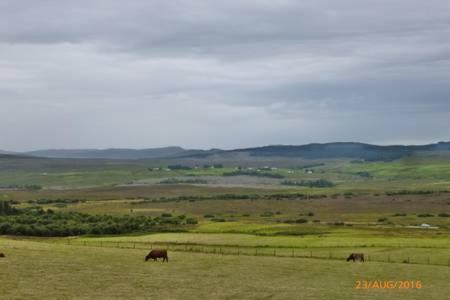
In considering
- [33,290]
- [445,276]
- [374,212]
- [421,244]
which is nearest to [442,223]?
[374,212]

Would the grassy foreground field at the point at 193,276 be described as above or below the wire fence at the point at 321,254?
above

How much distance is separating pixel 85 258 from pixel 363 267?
21.1 m

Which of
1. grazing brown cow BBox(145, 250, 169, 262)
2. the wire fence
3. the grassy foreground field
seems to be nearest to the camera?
the grassy foreground field

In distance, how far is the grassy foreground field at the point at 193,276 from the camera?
39.1 meters

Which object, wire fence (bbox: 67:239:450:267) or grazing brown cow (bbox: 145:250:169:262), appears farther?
wire fence (bbox: 67:239:450:267)

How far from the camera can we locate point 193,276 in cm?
4550

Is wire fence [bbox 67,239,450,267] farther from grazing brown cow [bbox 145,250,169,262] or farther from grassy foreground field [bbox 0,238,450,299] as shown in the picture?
grazing brown cow [bbox 145,250,169,262]

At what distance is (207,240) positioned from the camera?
81.2 metres

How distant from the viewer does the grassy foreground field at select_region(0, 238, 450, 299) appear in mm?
39062

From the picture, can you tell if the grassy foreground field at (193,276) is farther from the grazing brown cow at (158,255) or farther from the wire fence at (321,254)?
the wire fence at (321,254)

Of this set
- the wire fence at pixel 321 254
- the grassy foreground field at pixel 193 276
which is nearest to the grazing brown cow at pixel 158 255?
the grassy foreground field at pixel 193 276

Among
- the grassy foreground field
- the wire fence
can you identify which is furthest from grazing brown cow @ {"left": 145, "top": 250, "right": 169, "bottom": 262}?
the wire fence

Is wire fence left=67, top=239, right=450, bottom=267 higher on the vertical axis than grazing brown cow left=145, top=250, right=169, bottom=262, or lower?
lower

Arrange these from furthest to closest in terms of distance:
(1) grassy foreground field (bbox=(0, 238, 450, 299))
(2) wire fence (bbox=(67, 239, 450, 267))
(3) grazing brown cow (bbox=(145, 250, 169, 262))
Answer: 1. (2) wire fence (bbox=(67, 239, 450, 267))
2. (3) grazing brown cow (bbox=(145, 250, 169, 262))
3. (1) grassy foreground field (bbox=(0, 238, 450, 299))
